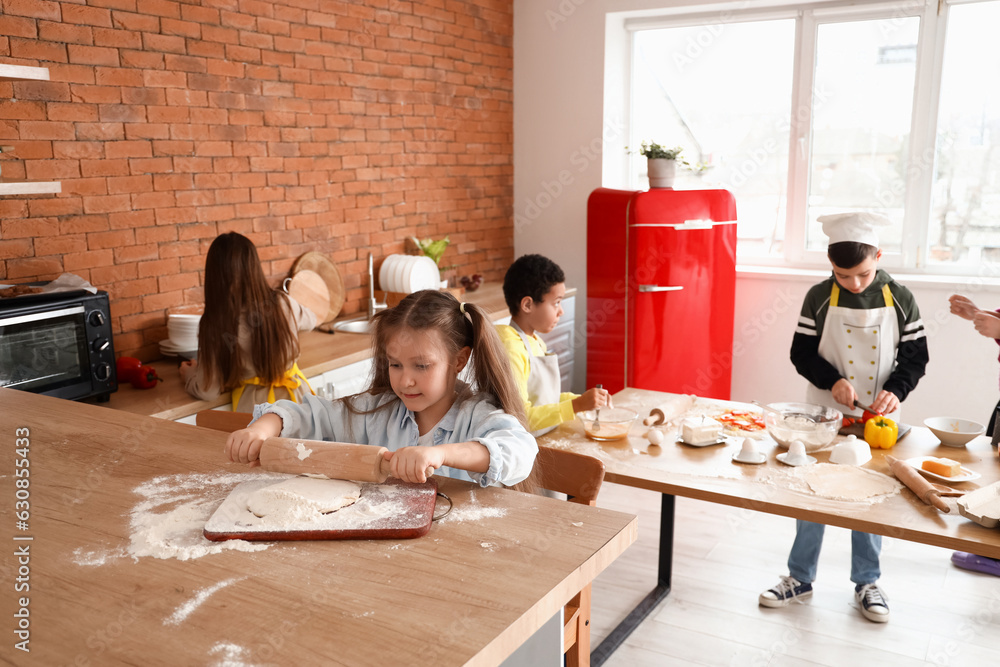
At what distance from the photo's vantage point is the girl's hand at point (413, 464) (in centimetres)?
117

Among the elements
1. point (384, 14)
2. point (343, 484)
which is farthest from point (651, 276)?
point (343, 484)

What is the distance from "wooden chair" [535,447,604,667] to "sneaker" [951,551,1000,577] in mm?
1878

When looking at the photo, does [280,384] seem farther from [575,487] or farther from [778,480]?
→ [778,480]

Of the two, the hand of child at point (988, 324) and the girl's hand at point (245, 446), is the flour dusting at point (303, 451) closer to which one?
the girl's hand at point (245, 446)

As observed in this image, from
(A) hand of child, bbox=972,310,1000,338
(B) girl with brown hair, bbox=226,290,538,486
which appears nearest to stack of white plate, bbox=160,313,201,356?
(B) girl with brown hair, bbox=226,290,538,486

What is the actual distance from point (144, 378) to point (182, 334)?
0.34 meters

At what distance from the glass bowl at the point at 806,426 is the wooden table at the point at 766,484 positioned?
0.13 ft

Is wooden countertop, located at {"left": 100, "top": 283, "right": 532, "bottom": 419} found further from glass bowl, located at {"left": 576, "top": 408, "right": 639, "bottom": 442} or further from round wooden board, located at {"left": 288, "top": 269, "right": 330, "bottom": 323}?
glass bowl, located at {"left": 576, "top": 408, "right": 639, "bottom": 442}

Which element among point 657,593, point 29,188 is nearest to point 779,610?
point 657,593

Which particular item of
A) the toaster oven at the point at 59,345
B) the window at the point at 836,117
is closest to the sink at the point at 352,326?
the toaster oven at the point at 59,345

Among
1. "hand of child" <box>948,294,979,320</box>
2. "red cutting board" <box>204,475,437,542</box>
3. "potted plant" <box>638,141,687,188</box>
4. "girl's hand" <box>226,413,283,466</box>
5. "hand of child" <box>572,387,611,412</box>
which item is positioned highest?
"potted plant" <box>638,141,687,188</box>

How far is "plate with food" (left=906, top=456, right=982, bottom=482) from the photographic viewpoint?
1.80 m

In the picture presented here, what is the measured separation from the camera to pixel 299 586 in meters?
0.94

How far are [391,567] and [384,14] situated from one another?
11.5 feet
